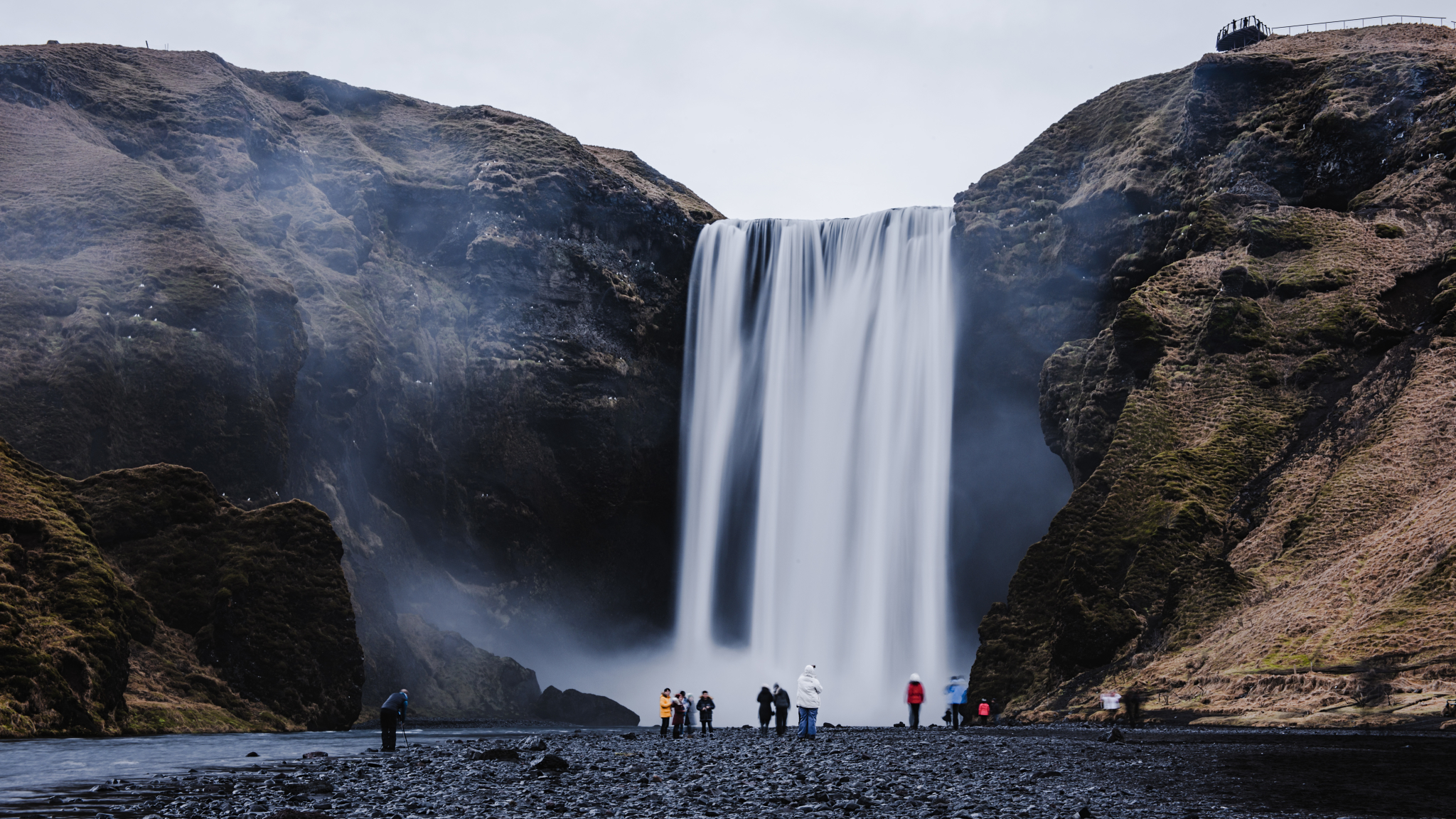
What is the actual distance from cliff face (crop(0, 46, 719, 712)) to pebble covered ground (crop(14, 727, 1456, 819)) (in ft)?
97.0

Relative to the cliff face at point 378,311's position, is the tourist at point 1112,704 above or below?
below

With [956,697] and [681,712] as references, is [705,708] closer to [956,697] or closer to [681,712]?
[681,712]

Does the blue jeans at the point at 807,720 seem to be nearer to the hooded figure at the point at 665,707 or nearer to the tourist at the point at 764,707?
the tourist at the point at 764,707

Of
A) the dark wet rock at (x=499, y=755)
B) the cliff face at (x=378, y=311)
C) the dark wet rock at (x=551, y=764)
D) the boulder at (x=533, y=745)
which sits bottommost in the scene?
the boulder at (x=533, y=745)

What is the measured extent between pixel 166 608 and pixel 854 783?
29.6 m

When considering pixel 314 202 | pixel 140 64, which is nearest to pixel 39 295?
pixel 314 202

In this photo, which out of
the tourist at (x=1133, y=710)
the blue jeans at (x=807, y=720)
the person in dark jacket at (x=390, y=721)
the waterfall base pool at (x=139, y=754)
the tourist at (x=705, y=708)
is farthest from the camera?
the tourist at (x=705, y=708)

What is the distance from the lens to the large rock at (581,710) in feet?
186

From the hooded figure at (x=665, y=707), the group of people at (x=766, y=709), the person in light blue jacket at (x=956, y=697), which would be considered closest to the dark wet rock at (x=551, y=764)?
the group of people at (x=766, y=709)

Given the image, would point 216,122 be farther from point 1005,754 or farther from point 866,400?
point 1005,754

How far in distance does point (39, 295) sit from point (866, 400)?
132 feet

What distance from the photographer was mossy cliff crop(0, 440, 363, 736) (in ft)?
93.8

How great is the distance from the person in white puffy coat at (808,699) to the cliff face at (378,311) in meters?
28.4

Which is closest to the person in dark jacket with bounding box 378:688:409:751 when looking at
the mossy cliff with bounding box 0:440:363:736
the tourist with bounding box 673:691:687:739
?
the mossy cliff with bounding box 0:440:363:736
